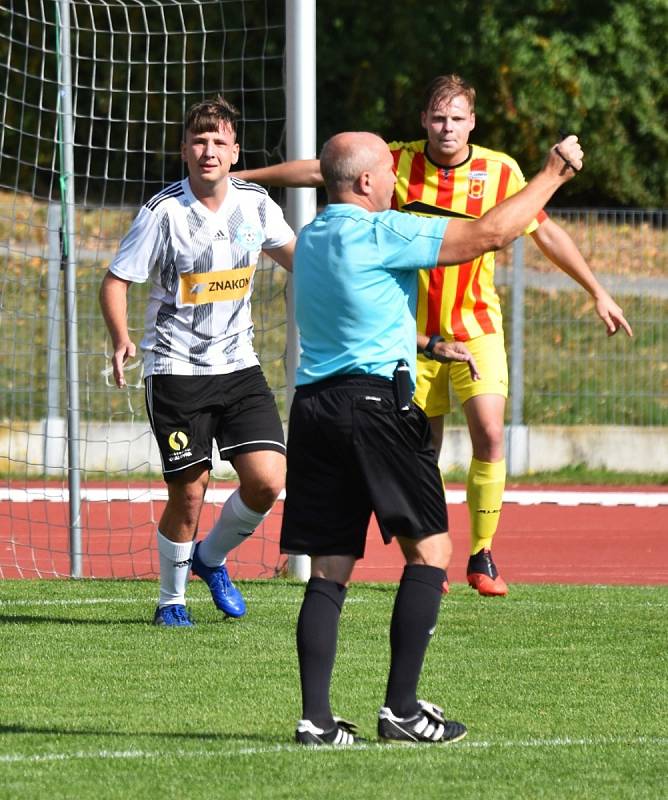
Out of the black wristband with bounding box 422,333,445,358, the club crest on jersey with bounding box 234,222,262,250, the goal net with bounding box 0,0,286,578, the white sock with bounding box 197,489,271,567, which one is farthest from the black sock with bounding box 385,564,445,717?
the goal net with bounding box 0,0,286,578

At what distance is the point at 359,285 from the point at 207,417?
2.42 metres

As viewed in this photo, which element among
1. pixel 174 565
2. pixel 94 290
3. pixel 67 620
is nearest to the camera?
pixel 174 565

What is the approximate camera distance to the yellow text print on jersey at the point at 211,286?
7258 mm

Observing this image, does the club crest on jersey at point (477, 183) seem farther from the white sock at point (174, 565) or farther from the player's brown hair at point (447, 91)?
the white sock at point (174, 565)

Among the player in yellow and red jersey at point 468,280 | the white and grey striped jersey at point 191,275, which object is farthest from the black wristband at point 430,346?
the player in yellow and red jersey at point 468,280

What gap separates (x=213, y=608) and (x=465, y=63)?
19.7 metres

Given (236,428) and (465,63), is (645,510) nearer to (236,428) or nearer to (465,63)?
(236,428)

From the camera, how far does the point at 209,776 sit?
15.4 ft

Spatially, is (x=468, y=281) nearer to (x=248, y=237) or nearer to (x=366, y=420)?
(x=248, y=237)

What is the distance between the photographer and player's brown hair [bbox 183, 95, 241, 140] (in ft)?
23.5

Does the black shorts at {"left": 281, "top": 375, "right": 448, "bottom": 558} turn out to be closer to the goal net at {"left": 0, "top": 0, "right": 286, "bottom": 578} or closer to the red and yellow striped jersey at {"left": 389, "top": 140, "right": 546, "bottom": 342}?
the red and yellow striped jersey at {"left": 389, "top": 140, "right": 546, "bottom": 342}

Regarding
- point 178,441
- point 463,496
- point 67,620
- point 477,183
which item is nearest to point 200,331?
point 178,441

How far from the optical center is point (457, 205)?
8164 millimetres

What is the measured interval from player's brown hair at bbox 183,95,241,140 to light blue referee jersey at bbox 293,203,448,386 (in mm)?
2106
